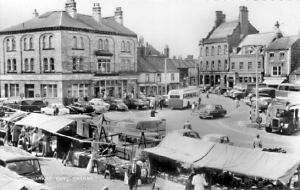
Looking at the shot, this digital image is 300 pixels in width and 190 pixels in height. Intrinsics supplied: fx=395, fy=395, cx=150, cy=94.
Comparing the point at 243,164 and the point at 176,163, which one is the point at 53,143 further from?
the point at 243,164

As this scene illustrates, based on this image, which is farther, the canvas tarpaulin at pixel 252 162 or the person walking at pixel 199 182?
the person walking at pixel 199 182

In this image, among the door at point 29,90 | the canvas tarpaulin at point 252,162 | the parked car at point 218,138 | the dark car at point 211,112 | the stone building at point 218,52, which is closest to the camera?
the canvas tarpaulin at point 252,162

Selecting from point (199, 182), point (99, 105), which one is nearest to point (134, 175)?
point (199, 182)

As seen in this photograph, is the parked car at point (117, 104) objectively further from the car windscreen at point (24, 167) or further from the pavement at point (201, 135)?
the car windscreen at point (24, 167)

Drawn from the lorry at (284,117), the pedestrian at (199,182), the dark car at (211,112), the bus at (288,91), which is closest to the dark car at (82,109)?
the dark car at (211,112)

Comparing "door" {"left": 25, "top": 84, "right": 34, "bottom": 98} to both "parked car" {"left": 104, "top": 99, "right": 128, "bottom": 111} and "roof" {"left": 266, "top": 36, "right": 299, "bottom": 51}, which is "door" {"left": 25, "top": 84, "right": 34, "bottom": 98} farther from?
"roof" {"left": 266, "top": 36, "right": 299, "bottom": 51}

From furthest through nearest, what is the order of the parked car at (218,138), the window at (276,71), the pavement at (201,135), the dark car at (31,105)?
1. the dark car at (31,105)
2. the window at (276,71)
3. the parked car at (218,138)
4. the pavement at (201,135)

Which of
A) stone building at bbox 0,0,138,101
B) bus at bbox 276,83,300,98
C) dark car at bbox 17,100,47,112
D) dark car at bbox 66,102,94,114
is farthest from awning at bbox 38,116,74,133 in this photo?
dark car at bbox 17,100,47,112

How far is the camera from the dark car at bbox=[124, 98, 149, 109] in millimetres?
20159

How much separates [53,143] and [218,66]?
7839mm

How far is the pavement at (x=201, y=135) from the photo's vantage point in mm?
12031

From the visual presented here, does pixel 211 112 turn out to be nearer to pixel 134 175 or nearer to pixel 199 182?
pixel 134 175

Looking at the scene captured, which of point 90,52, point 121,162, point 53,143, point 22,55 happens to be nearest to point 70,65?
point 90,52

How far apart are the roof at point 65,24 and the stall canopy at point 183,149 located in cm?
1345
